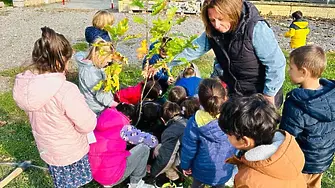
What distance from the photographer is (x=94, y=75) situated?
370 cm

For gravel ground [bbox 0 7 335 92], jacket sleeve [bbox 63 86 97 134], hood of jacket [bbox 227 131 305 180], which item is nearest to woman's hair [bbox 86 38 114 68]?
jacket sleeve [bbox 63 86 97 134]

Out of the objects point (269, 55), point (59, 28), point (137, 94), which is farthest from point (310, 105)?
point (59, 28)

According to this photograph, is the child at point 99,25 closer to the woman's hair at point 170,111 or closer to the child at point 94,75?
the child at point 94,75

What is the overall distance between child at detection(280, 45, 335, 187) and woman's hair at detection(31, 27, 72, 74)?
1.65 meters

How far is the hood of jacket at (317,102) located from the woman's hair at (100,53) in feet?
5.15

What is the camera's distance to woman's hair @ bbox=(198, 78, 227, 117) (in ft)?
8.88

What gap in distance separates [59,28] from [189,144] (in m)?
8.82

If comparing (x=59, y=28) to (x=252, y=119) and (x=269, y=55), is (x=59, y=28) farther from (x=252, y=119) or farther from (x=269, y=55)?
(x=252, y=119)

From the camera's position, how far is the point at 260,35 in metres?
2.75

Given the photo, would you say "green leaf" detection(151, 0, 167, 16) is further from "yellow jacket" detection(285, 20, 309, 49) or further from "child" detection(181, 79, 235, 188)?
"yellow jacket" detection(285, 20, 309, 49)

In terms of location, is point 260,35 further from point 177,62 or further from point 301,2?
point 301,2

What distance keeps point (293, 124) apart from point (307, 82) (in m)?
0.32

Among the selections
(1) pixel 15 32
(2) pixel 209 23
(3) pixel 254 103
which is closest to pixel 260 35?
(2) pixel 209 23

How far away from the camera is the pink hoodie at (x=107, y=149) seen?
304 centimetres
